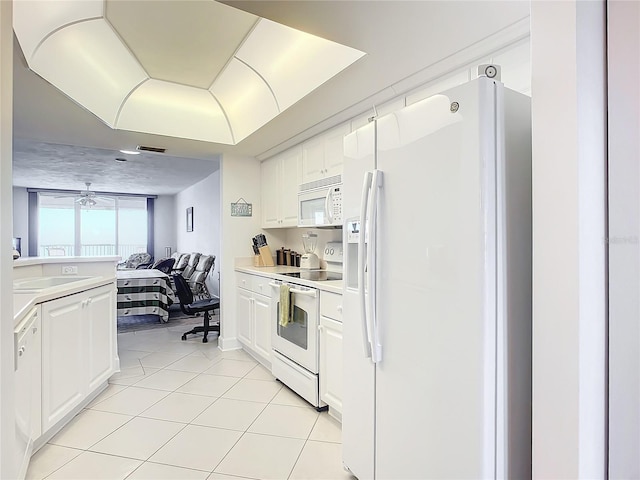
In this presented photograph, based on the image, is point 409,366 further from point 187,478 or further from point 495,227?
point 187,478

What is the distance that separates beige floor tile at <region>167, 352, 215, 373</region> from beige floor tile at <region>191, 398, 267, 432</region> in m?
0.81

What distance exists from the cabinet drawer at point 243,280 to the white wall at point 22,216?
7422 millimetres

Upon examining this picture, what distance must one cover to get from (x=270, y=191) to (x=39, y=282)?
232cm

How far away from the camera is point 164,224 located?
1016 cm

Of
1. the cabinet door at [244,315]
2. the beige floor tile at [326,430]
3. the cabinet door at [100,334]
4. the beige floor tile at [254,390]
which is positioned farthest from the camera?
the cabinet door at [244,315]

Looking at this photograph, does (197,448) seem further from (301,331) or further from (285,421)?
(301,331)

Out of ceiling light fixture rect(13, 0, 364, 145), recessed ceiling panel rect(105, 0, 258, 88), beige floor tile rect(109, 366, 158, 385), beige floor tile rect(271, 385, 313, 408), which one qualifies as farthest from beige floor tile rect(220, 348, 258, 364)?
recessed ceiling panel rect(105, 0, 258, 88)

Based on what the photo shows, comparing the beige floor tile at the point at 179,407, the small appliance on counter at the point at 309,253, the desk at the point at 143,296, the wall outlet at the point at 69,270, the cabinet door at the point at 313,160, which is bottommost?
the beige floor tile at the point at 179,407

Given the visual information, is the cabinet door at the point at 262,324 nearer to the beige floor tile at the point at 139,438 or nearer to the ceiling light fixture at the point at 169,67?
the beige floor tile at the point at 139,438

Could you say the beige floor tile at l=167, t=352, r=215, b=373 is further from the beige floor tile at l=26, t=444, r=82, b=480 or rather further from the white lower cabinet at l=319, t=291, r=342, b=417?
the white lower cabinet at l=319, t=291, r=342, b=417

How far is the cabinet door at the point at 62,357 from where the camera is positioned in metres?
2.17

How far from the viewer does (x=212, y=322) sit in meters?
5.53

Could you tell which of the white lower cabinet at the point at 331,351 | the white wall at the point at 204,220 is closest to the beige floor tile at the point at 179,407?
the white lower cabinet at the point at 331,351

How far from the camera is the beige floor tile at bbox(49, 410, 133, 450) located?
224 centimetres
